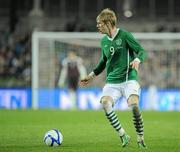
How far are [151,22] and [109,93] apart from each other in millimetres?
25542

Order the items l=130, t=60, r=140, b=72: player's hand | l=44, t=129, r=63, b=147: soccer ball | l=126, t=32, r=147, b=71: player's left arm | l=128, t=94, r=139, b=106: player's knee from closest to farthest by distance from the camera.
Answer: l=130, t=60, r=140, b=72: player's hand
l=126, t=32, r=147, b=71: player's left arm
l=128, t=94, r=139, b=106: player's knee
l=44, t=129, r=63, b=147: soccer ball

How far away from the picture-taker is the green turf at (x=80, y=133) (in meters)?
11.9

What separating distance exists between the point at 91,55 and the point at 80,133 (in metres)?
14.0

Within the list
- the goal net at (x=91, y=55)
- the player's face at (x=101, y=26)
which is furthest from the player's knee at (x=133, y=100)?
the goal net at (x=91, y=55)

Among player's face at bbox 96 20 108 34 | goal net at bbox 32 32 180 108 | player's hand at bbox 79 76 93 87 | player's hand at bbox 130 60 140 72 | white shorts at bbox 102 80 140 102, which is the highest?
goal net at bbox 32 32 180 108

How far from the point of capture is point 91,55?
29219 millimetres

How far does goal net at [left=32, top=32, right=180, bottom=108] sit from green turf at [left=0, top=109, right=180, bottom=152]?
593 centimetres

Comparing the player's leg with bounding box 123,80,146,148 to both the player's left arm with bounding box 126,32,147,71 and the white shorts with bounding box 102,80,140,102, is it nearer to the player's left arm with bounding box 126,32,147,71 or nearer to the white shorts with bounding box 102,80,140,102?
the white shorts with bounding box 102,80,140,102

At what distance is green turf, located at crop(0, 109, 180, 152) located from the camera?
38.9 ft

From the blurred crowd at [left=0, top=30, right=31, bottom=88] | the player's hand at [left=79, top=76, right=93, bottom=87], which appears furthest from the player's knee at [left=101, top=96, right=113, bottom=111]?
the blurred crowd at [left=0, top=30, right=31, bottom=88]

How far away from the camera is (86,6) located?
37406 mm

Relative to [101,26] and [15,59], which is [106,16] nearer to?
[101,26]

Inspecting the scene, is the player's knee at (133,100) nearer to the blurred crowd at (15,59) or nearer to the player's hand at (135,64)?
the player's hand at (135,64)

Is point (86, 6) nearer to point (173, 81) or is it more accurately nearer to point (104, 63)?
point (173, 81)
